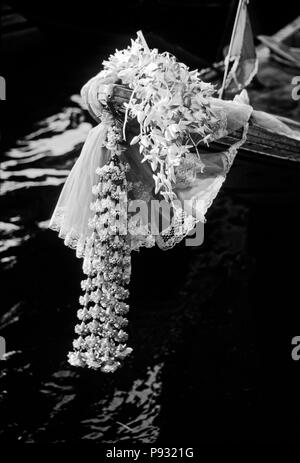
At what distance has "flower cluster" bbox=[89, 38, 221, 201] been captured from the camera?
237 centimetres

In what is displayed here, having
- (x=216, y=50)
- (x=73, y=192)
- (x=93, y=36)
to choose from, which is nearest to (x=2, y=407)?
(x=73, y=192)

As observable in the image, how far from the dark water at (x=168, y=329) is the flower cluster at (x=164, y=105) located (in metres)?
1.00

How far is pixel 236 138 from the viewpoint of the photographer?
2.75m

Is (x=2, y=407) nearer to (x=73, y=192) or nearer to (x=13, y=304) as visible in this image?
(x=13, y=304)

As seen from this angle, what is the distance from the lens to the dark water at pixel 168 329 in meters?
2.92

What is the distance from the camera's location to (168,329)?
3410 mm

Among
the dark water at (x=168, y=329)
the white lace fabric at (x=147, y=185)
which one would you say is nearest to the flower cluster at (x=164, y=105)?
the white lace fabric at (x=147, y=185)

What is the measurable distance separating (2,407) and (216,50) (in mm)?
3414

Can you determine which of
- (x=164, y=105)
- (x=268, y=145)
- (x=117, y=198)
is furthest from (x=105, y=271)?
(x=268, y=145)

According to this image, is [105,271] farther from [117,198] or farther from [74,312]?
[74,312]

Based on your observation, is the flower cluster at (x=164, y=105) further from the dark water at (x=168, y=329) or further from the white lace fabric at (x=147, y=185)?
the dark water at (x=168, y=329)

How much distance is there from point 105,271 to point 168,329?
0.88 metres

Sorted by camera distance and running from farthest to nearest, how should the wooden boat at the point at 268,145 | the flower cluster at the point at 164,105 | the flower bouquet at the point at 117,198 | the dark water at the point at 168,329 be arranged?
the dark water at the point at 168,329, the wooden boat at the point at 268,145, the flower bouquet at the point at 117,198, the flower cluster at the point at 164,105

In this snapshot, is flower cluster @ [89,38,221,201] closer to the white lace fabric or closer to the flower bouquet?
the flower bouquet
